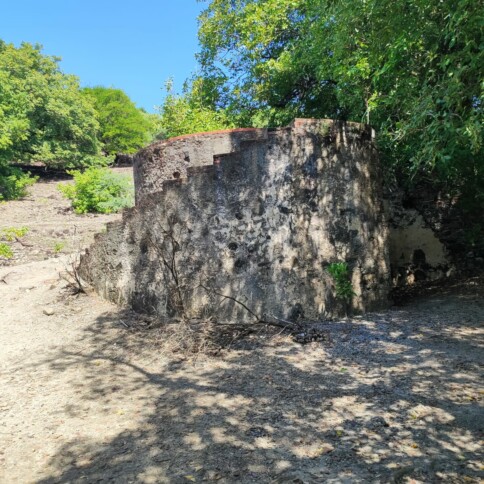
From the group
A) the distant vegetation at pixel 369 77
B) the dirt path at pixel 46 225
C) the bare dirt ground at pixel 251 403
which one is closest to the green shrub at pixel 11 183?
the dirt path at pixel 46 225

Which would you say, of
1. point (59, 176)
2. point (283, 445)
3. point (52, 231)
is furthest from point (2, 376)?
point (59, 176)

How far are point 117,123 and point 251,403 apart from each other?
30.4m

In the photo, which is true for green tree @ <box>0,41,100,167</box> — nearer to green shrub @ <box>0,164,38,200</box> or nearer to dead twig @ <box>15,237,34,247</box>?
green shrub @ <box>0,164,38,200</box>

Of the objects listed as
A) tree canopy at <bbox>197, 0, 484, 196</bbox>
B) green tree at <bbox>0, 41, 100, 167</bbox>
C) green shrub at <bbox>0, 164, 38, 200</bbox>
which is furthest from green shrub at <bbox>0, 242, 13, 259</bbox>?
green tree at <bbox>0, 41, 100, 167</bbox>

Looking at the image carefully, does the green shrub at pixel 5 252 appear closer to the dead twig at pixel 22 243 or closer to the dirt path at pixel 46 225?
the dirt path at pixel 46 225

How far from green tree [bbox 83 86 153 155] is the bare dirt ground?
26.7m

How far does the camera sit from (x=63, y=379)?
443 cm

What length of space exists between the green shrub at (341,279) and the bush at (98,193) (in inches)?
447

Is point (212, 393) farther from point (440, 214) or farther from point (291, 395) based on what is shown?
point (440, 214)

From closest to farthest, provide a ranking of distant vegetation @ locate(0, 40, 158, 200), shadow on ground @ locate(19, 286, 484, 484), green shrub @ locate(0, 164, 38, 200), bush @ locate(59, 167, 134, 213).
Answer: shadow on ground @ locate(19, 286, 484, 484) < bush @ locate(59, 167, 134, 213) < green shrub @ locate(0, 164, 38, 200) < distant vegetation @ locate(0, 40, 158, 200)

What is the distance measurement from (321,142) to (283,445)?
11.6ft

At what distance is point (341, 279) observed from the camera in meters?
5.43

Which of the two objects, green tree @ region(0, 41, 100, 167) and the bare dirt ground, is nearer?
the bare dirt ground

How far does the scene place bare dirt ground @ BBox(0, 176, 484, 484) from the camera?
283cm
